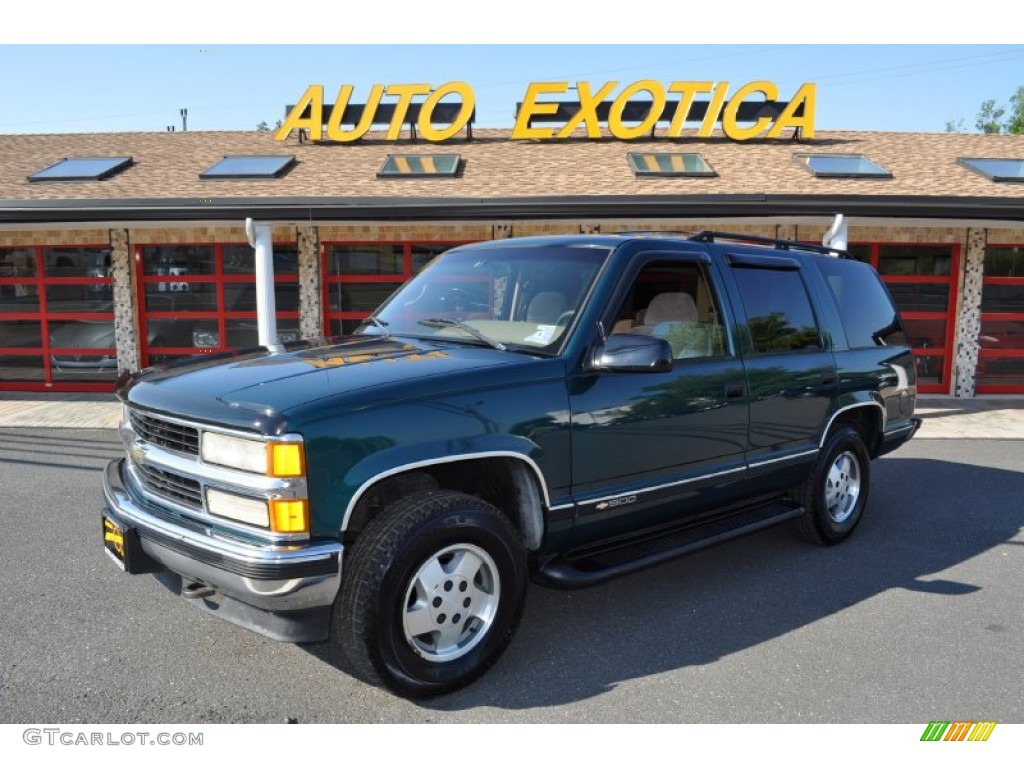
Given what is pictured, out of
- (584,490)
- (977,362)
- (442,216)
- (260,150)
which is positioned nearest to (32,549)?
(584,490)

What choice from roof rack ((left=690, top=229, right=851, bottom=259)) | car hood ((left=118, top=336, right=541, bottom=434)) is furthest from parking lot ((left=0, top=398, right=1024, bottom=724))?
roof rack ((left=690, top=229, right=851, bottom=259))

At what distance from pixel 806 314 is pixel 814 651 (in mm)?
2210

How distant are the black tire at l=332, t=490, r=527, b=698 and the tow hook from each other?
566 mm

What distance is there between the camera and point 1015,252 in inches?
508

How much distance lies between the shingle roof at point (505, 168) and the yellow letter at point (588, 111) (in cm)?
26

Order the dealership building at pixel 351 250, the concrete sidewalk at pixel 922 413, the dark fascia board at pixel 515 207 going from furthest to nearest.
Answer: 1. the dealership building at pixel 351 250
2. the dark fascia board at pixel 515 207
3. the concrete sidewalk at pixel 922 413

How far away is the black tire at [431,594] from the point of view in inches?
116

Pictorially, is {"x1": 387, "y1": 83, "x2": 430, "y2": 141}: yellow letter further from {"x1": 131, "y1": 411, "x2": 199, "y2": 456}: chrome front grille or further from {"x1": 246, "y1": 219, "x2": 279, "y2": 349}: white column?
{"x1": 131, "y1": 411, "x2": 199, "y2": 456}: chrome front grille

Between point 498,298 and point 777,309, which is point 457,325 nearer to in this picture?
point 498,298

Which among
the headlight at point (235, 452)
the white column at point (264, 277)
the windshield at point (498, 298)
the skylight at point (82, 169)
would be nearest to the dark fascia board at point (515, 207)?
the white column at point (264, 277)

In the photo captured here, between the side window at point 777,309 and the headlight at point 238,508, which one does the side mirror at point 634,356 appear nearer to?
the side window at point 777,309

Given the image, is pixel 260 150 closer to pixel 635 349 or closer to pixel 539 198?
pixel 539 198

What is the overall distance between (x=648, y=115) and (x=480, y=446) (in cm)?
1371

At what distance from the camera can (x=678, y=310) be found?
4.29 m
